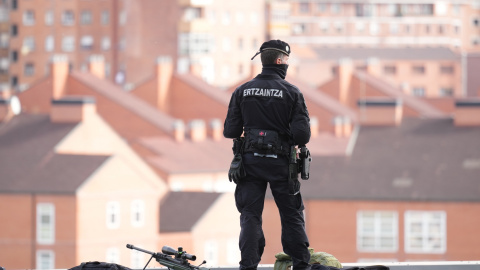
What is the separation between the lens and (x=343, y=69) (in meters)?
90.3

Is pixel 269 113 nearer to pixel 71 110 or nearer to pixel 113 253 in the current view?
pixel 113 253

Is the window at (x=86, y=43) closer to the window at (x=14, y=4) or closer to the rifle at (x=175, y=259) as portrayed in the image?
the window at (x=14, y=4)

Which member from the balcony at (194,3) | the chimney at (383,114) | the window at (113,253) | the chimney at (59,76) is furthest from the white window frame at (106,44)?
the window at (113,253)

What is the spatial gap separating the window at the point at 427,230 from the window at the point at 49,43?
7817 cm

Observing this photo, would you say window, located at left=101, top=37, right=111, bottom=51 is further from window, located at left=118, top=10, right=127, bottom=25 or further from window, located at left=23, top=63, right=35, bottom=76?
window, located at left=23, top=63, right=35, bottom=76

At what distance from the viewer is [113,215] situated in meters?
59.7

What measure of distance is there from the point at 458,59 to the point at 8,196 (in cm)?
8483

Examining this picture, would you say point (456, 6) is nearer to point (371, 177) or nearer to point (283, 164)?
point (371, 177)

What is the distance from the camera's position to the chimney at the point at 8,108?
73.4 m

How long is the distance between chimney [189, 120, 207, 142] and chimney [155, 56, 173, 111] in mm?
5254

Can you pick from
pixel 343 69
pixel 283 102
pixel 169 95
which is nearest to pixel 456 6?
pixel 343 69

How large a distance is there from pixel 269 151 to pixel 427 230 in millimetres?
43802

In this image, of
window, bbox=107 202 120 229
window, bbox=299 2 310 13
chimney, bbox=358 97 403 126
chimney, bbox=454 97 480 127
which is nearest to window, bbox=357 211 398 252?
chimney, bbox=358 97 403 126

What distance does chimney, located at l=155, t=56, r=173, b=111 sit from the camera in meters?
82.6
